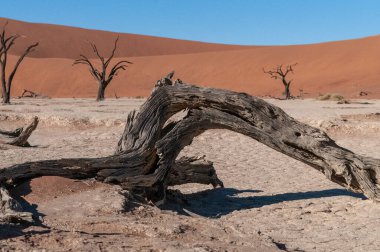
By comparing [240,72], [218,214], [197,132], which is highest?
[240,72]

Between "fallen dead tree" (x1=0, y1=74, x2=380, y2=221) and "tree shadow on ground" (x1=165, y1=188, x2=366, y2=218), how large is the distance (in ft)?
1.45

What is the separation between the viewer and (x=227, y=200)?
7074mm

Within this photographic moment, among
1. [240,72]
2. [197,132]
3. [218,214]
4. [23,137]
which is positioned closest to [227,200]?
[218,214]

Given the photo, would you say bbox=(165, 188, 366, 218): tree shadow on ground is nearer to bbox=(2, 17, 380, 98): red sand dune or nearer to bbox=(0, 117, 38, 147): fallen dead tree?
bbox=(0, 117, 38, 147): fallen dead tree

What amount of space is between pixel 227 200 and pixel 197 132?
102 centimetres

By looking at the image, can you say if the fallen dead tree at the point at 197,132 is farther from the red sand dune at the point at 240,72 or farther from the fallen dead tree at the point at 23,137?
the red sand dune at the point at 240,72

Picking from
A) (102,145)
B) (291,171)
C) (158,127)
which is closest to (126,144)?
(158,127)

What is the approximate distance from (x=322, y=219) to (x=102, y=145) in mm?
5943

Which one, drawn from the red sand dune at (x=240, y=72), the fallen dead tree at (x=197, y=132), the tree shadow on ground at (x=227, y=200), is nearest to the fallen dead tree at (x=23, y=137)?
the tree shadow on ground at (x=227, y=200)

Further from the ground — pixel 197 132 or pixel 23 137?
pixel 197 132

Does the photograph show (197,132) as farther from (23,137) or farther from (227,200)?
(23,137)

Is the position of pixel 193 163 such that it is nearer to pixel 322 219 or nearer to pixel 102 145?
pixel 322 219

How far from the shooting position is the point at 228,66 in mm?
59000

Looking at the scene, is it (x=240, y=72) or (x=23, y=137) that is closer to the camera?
(x=23, y=137)
